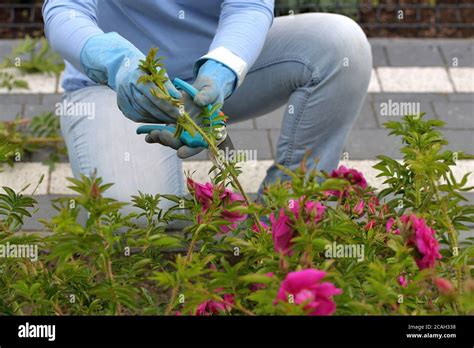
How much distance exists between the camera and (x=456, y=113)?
3980 mm

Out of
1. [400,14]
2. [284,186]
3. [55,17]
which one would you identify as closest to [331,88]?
[55,17]

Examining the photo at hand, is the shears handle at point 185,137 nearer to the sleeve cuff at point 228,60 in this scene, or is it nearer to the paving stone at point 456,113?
the sleeve cuff at point 228,60

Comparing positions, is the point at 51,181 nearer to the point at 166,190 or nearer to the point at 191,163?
the point at 191,163

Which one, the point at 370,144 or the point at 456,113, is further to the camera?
the point at 456,113

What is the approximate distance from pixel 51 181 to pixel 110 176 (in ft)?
2.89

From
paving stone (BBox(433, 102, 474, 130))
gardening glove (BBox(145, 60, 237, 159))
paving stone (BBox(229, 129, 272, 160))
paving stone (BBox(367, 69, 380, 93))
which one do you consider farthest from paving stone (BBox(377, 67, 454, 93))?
gardening glove (BBox(145, 60, 237, 159))

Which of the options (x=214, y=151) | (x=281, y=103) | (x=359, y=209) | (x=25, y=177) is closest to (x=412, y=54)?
(x=281, y=103)

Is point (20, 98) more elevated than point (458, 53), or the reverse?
point (458, 53)

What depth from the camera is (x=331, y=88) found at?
9.43ft

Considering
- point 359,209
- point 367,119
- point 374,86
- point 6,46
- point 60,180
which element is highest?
point 6,46

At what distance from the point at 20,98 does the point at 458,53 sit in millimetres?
2039

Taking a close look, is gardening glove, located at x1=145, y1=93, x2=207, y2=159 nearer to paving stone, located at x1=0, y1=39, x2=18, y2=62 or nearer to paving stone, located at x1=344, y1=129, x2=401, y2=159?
paving stone, located at x1=344, y1=129, x2=401, y2=159

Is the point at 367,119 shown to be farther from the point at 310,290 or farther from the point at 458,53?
the point at 310,290

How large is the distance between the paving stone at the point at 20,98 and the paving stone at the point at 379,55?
155cm
